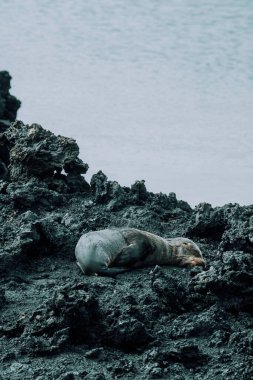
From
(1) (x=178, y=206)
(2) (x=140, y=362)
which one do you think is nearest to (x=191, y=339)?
(2) (x=140, y=362)

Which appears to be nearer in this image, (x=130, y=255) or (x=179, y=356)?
(x=179, y=356)

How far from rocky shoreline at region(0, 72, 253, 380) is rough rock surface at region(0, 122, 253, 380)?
0.01 metres

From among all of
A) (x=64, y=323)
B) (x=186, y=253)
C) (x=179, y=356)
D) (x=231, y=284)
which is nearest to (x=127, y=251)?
(x=186, y=253)

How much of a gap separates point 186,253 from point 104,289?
5.29ft

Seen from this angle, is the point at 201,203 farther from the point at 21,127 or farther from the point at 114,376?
the point at 114,376

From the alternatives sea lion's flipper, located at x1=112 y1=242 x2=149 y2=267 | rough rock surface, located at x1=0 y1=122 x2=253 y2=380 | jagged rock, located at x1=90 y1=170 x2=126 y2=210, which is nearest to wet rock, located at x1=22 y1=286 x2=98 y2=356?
rough rock surface, located at x1=0 y1=122 x2=253 y2=380

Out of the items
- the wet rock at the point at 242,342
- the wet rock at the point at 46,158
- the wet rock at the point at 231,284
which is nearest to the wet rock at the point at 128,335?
the wet rock at the point at 242,342

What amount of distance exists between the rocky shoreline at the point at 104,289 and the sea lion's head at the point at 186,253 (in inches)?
7.3

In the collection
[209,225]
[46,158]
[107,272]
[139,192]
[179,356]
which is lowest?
[179,356]

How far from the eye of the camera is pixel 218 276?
26.8 feet

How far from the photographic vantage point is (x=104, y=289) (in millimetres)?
8062

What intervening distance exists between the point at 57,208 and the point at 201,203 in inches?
72.1

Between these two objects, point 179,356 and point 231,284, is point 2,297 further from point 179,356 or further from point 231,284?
point 231,284

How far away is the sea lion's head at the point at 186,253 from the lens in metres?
9.26
